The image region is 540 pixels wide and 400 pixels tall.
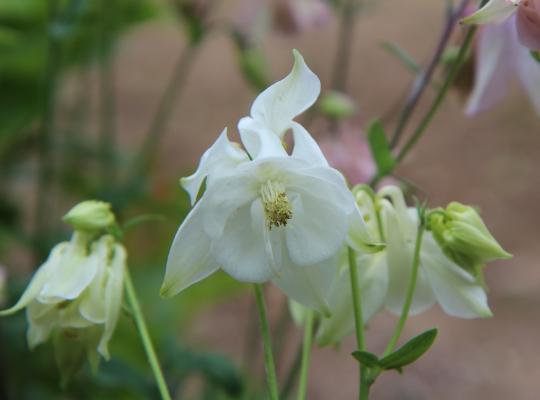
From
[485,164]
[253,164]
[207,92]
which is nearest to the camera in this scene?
[253,164]

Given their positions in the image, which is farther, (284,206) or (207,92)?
(207,92)

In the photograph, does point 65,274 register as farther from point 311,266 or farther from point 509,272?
point 509,272

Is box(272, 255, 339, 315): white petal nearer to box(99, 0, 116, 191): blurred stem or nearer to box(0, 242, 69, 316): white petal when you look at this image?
box(0, 242, 69, 316): white petal

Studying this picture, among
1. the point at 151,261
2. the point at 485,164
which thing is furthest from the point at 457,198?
the point at 151,261

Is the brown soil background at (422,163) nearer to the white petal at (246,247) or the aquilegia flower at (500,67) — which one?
the aquilegia flower at (500,67)

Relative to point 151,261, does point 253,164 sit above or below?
above

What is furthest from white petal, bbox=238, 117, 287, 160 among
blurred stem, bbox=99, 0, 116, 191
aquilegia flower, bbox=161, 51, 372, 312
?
blurred stem, bbox=99, 0, 116, 191
